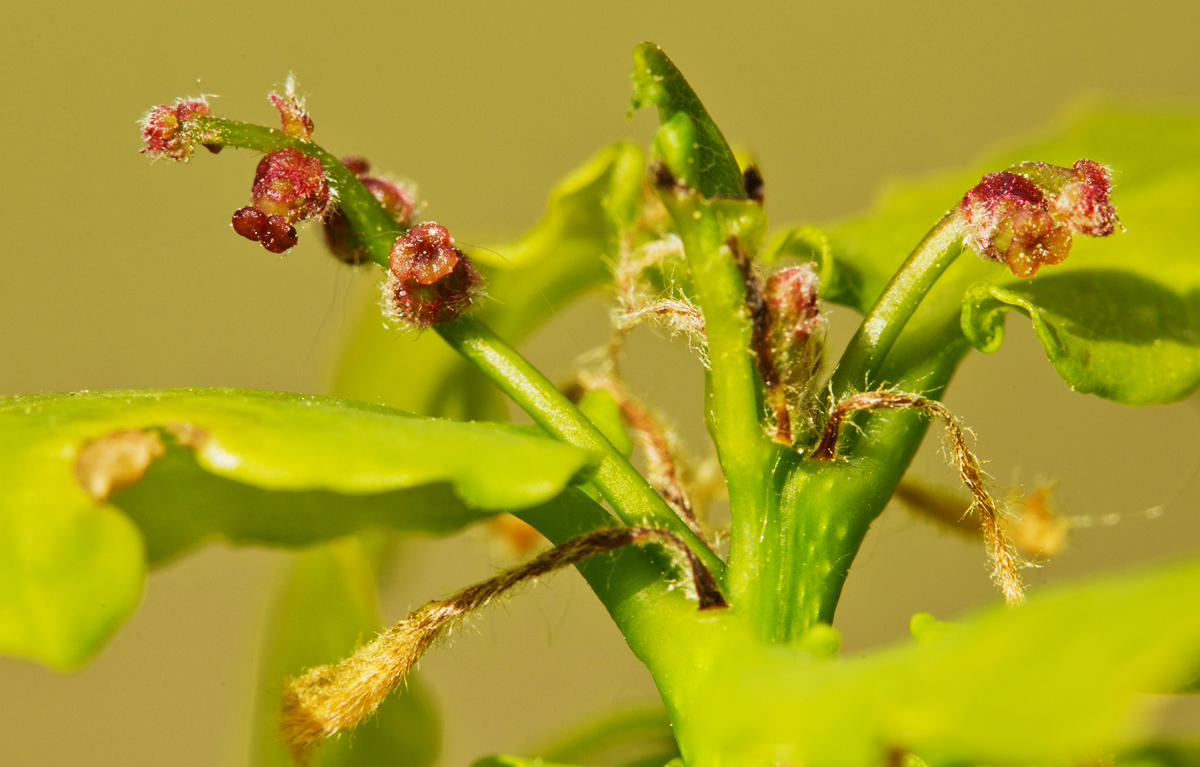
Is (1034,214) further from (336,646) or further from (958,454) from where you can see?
(336,646)

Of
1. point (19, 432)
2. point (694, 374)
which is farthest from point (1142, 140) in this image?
point (694, 374)

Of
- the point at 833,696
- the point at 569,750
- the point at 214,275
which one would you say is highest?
the point at 214,275

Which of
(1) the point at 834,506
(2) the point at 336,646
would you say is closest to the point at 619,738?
(2) the point at 336,646

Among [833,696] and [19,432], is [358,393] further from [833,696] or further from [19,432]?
[833,696]

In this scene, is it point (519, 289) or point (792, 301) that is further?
point (519, 289)

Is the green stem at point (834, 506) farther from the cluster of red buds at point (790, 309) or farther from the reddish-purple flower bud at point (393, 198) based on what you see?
the reddish-purple flower bud at point (393, 198)

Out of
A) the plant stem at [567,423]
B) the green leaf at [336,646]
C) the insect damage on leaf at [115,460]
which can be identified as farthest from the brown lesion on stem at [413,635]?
the green leaf at [336,646]

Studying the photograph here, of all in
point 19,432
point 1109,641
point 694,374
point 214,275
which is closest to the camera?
point 1109,641
